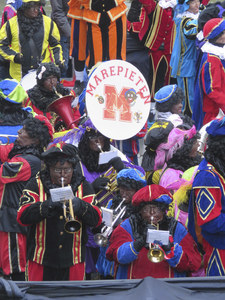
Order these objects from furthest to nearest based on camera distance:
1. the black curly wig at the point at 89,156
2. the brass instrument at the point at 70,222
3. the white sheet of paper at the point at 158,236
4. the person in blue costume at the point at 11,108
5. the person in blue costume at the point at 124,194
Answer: the person in blue costume at the point at 11,108 < the black curly wig at the point at 89,156 < the person in blue costume at the point at 124,194 < the brass instrument at the point at 70,222 < the white sheet of paper at the point at 158,236

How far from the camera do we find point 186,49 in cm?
884

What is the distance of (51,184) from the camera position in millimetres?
4164

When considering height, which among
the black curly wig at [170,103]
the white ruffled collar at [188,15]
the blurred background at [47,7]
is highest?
the white ruffled collar at [188,15]

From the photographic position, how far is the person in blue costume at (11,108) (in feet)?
19.7

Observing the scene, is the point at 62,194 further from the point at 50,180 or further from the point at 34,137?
the point at 34,137

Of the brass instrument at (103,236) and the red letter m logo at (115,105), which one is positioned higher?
the red letter m logo at (115,105)

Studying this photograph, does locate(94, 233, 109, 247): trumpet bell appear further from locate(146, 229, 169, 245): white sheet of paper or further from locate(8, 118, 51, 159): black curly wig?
locate(8, 118, 51, 159): black curly wig

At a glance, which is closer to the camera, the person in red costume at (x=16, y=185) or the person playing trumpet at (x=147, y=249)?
the person playing trumpet at (x=147, y=249)

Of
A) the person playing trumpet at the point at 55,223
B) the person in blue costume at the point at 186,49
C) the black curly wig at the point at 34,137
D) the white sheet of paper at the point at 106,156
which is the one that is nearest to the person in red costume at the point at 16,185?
the black curly wig at the point at 34,137

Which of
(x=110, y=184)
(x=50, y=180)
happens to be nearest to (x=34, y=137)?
(x=110, y=184)

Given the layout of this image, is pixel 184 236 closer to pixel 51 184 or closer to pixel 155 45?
pixel 51 184

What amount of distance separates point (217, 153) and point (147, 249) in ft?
3.09

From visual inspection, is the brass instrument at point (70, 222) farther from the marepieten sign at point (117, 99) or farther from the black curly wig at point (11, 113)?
the black curly wig at point (11, 113)

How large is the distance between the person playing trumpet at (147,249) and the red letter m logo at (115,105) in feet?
5.43
